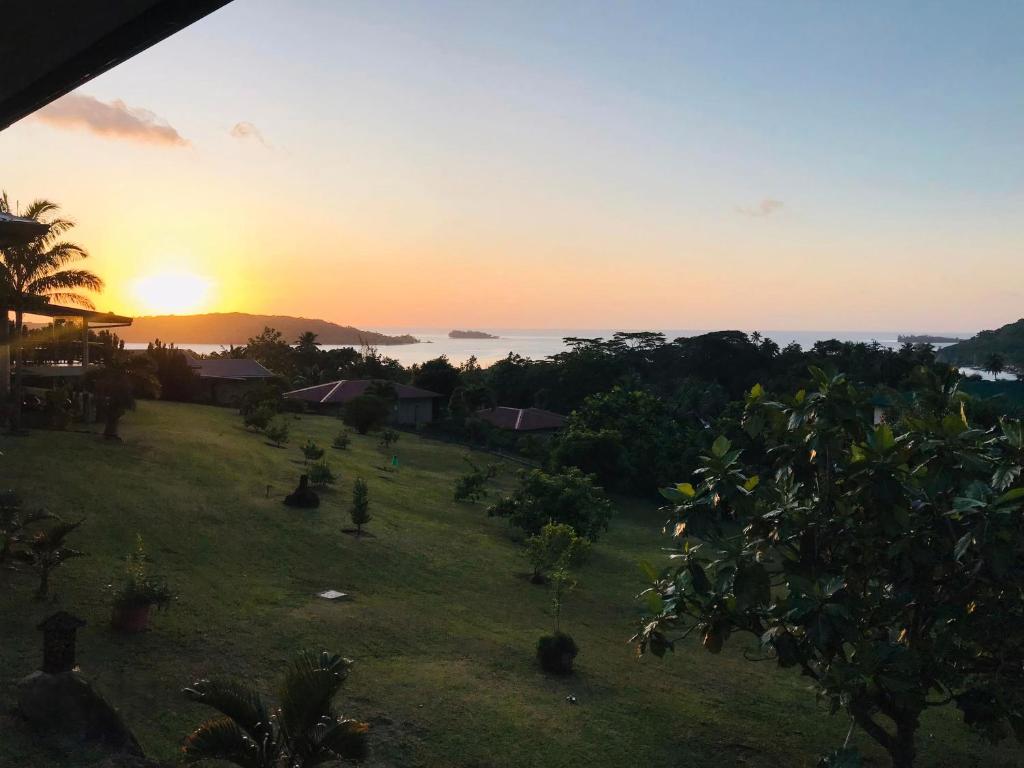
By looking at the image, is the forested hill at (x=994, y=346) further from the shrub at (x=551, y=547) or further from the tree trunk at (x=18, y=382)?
the tree trunk at (x=18, y=382)

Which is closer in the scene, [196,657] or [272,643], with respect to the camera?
[196,657]

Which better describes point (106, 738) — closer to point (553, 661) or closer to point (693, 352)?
point (553, 661)

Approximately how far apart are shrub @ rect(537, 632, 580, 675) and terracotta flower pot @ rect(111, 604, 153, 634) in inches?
291

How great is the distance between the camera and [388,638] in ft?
47.7

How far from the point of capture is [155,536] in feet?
59.2

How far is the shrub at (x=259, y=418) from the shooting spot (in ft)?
Result: 127

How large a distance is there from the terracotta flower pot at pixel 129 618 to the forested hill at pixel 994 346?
144835mm

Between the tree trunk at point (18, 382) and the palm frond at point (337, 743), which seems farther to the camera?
the tree trunk at point (18, 382)

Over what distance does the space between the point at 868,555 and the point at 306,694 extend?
702 centimetres

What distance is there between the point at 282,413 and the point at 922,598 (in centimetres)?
4576

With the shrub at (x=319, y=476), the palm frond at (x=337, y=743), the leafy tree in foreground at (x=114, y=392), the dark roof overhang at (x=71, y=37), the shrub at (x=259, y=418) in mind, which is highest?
the dark roof overhang at (x=71, y=37)

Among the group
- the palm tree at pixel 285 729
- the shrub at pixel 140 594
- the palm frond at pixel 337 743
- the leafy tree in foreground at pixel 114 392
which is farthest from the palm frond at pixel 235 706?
the leafy tree in foreground at pixel 114 392

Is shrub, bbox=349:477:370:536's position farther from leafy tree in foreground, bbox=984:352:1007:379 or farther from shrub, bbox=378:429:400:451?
leafy tree in foreground, bbox=984:352:1007:379

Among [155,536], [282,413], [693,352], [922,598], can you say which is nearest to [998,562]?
[922,598]
